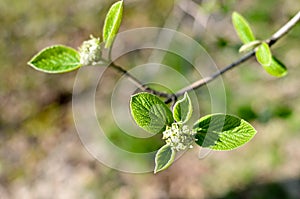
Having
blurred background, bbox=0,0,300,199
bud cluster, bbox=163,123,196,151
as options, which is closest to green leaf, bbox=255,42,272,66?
bud cluster, bbox=163,123,196,151

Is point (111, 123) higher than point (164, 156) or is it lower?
higher

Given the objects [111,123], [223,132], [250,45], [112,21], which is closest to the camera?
[223,132]

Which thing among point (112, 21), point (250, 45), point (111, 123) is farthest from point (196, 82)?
point (111, 123)

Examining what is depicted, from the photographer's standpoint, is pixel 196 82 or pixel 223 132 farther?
pixel 196 82

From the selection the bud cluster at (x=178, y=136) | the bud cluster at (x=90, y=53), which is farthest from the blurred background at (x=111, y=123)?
the bud cluster at (x=178, y=136)

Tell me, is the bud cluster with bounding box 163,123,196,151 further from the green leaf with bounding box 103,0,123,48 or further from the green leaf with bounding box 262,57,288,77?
the green leaf with bounding box 262,57,288,77

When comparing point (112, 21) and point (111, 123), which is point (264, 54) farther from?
point (111, 123)

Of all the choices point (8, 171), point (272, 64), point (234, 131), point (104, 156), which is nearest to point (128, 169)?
point (104, 156)
